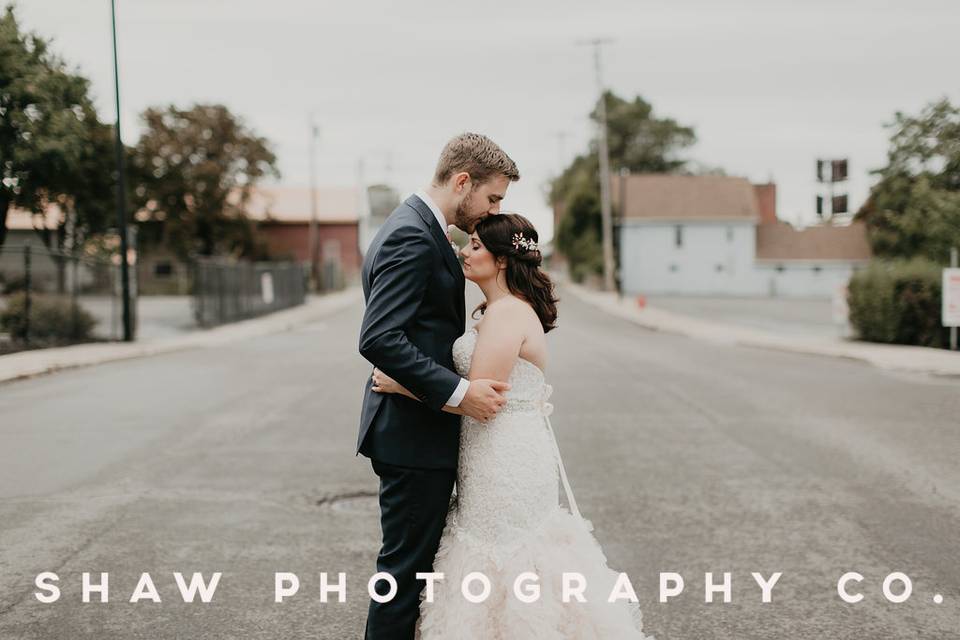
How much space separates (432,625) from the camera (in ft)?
10.6

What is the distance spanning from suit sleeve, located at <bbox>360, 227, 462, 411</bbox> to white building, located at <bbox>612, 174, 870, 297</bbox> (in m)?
64.5

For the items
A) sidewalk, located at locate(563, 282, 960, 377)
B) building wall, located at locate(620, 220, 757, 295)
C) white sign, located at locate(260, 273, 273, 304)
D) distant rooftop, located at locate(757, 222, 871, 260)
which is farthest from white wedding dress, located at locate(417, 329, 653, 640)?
distant rooftop, located at locate(757, 222, 871, 260)

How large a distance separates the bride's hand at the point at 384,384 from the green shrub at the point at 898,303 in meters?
20.4

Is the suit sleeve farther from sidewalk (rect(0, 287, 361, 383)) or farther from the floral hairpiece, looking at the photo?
sidewalk (rect(0, 287, 361, 383))

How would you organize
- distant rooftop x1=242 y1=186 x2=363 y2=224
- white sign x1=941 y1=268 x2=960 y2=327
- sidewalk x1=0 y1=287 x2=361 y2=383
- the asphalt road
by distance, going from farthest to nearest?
distant rooftop x1=242 y1=186 x2=363 y2=224, white sign x1=941 y1=268 x2=960 y2=327, sidewalk x1=0 y1=287 x2=361 y2=383, the asphalt road

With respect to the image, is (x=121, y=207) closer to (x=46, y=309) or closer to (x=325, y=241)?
(x=46, y=309)

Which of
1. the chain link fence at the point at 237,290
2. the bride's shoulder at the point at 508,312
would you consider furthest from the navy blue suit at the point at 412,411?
the chain link fence at the point at 237,290

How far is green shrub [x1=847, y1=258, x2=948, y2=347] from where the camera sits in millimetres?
20953

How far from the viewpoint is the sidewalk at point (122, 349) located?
15.6m

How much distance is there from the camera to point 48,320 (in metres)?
20.9

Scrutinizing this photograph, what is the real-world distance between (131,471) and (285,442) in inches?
65.8

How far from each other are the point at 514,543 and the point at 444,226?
113cm

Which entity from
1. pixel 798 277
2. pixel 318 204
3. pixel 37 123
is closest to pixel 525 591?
pixel 37 123

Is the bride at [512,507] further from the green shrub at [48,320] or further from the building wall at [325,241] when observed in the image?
Answer: the building wall at [325,241]
